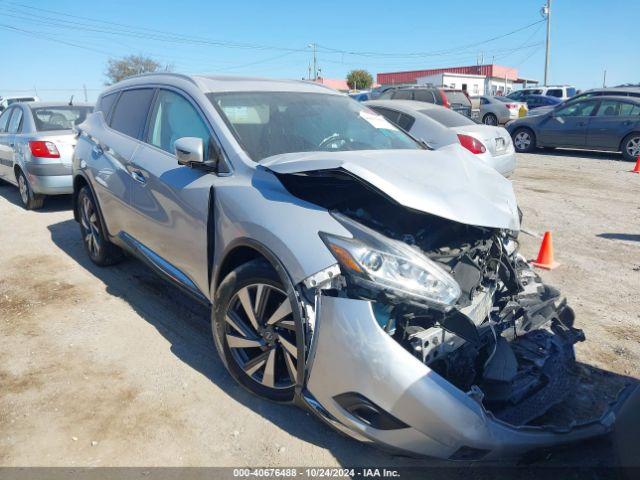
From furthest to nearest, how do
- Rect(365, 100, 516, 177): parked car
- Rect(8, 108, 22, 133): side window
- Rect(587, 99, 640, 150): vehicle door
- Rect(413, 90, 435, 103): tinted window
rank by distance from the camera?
Rect(413, 90, 435, 103): tinted window → Rect(587, 99, 640, 150): vehicle door → Rect(8, 108, 22, 133): side window → Rect(365, 100, 516, 177): parked car

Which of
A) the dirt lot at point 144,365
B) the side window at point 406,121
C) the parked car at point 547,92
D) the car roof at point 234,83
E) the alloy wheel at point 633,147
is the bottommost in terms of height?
the dirt lot at point 144,365

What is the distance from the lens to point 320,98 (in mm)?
3832

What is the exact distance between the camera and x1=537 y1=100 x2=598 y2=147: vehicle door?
12766 mm

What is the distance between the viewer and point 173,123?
143 inches

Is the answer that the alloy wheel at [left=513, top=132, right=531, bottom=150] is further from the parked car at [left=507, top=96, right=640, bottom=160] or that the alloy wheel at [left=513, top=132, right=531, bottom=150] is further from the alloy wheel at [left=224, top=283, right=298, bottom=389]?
the alloy wheel at [left=224, top=283, right=298, bottom=389]

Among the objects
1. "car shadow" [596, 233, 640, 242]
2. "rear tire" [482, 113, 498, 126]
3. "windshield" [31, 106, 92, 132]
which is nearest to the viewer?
"car shadow" [596, 233, 640, 242]

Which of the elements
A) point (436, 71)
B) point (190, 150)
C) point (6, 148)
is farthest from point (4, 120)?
point (436, 71)

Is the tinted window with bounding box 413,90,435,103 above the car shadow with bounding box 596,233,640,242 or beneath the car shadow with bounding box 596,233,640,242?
above

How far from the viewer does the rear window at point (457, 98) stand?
14.6 meters

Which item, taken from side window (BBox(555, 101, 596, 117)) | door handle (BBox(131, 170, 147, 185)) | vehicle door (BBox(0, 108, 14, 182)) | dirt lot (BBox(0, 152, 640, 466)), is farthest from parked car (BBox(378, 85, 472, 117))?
door handle (BBox(131, 170, 147, 185))

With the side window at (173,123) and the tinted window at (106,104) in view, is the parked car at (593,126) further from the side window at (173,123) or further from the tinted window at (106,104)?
the side window at (173,123)

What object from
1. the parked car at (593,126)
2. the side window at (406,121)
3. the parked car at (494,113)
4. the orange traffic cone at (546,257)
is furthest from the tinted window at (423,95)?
the orange traffic cone at (546,257)

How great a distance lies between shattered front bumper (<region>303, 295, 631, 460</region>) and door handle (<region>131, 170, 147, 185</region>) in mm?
2077

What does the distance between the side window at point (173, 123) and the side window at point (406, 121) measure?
14.9 feet
